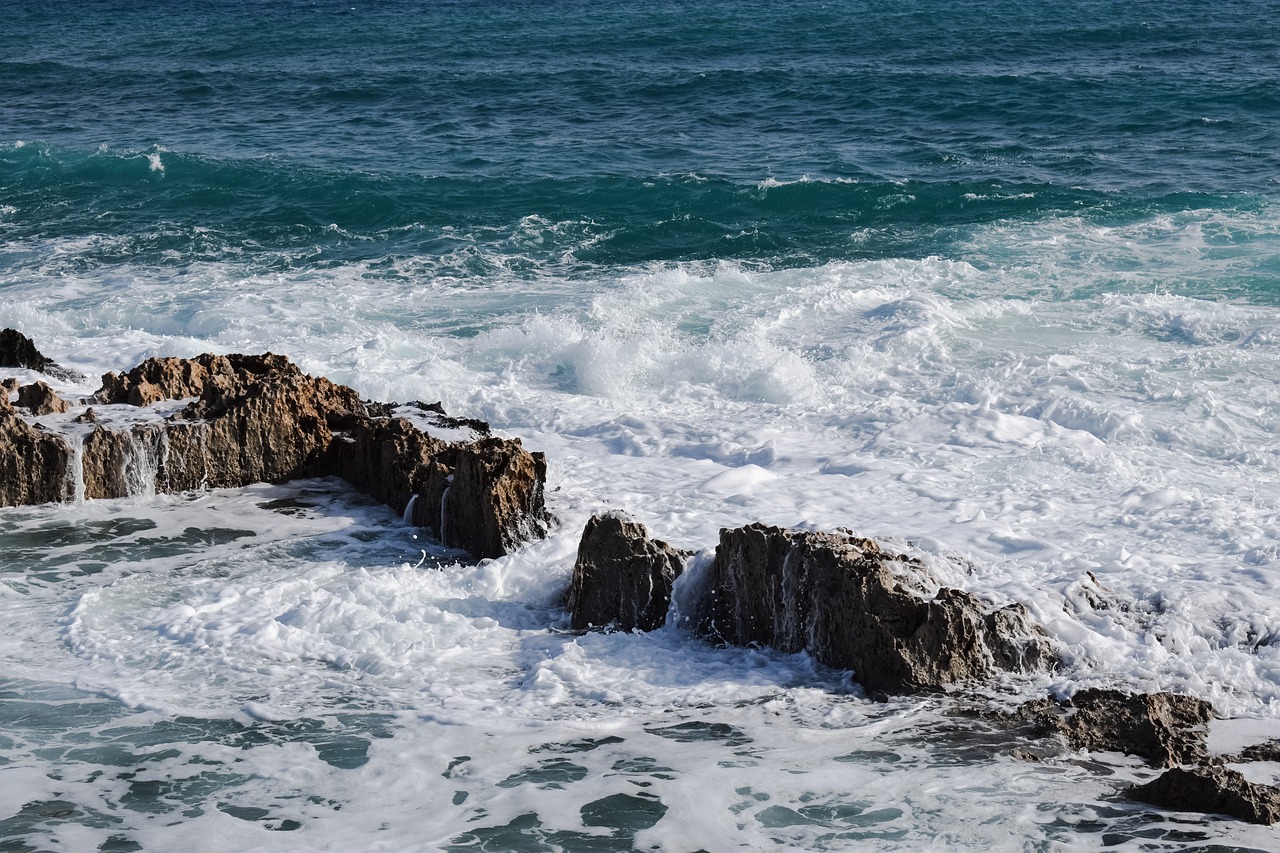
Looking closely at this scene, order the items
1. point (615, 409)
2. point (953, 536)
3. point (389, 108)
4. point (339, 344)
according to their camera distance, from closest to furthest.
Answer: point (953, 536) → point (615, 409) → point (339, 344) → point (389, 108)

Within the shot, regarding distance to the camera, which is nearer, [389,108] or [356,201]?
[356,201]

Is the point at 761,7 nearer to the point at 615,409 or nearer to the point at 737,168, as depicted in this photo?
the point at 737,168

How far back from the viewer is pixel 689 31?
35062 mm

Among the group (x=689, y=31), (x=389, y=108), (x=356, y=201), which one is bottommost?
(x=356, y=201)

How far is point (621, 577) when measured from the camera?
6.77m

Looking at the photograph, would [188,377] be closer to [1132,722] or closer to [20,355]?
[20,355]

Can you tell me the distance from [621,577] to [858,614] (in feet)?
4.34

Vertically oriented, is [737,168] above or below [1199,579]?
above

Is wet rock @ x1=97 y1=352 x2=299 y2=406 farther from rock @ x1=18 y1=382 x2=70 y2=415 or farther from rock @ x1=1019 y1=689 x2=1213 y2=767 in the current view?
rock @ x1=1019 y1=689 x2=1213 y2=767

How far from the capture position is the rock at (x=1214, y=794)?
4.82 metres

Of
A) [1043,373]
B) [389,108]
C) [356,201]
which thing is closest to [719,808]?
[1043,373]

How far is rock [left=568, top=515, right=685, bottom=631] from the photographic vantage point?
671 cm

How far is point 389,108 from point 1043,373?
18.3 meters

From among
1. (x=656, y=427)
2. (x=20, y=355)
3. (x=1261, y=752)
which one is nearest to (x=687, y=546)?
(x=656, y=427)
